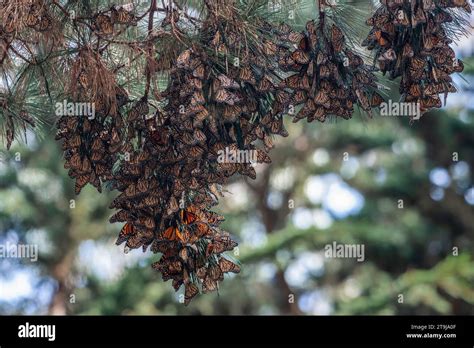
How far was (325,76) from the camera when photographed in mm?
1652

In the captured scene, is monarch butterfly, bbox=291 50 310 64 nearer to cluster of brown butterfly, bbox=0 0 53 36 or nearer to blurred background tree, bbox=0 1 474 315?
cluster of brown butterfly, bbox=0 0 53 36

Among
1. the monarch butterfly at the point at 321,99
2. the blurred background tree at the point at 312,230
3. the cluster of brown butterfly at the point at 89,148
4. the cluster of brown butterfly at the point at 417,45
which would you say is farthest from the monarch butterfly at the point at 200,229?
the blurred background tree at the point at 312,230

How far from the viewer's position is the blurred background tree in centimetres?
576

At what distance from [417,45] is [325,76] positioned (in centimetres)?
17

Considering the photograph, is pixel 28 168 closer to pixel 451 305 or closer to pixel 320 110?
pixel 451 305

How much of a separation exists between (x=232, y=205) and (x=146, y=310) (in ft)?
3.73

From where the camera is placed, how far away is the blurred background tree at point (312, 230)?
5.76 metres

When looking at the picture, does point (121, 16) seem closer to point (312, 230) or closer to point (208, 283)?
point (208, 283)

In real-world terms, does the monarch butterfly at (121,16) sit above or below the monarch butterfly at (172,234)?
above

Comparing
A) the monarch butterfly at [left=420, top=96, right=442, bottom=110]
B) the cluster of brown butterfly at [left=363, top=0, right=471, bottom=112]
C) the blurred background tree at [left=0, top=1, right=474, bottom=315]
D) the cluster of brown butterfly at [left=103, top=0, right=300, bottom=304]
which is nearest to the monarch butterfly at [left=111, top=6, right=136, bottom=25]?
the cluster of brown butterfly at [left=103, top=0, right=300, bottom=304]

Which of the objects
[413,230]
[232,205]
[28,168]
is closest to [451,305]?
[413,230]

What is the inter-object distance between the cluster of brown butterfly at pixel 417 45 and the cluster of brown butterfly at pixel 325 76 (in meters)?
0.06

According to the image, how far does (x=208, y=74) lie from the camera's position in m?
1.65

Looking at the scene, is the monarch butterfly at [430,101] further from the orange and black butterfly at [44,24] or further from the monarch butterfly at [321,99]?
the orange and black butterfly at [44,24]
